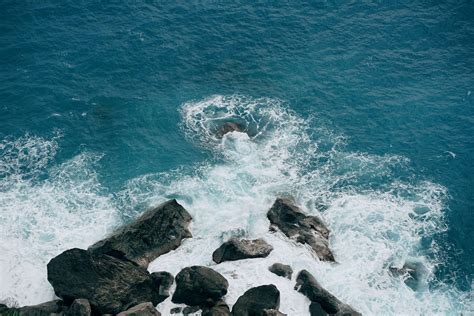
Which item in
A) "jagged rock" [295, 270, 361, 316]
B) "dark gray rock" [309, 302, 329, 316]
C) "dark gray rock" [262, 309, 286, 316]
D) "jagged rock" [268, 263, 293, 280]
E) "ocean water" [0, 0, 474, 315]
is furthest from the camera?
"ocean water" [0, 0, 474, 315]

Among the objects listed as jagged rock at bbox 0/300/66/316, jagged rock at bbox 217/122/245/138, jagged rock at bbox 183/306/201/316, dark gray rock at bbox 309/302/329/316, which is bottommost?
jagged rock at bbox 0/300/66/316

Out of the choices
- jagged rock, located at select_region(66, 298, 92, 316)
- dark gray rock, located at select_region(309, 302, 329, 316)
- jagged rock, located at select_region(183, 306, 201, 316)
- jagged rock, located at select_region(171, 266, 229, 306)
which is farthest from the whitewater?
jagged rock, located at select_region(66, 298, 92, 316)

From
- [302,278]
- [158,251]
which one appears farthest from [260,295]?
[158,251]

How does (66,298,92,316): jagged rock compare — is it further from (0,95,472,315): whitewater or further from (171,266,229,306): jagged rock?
(171,266,229,306): jagged rock

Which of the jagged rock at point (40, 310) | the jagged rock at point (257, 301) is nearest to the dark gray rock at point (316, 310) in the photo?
the jagged rock at point (257, 301)

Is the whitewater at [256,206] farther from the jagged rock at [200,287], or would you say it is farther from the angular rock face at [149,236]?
the jagged rock at [200,287]

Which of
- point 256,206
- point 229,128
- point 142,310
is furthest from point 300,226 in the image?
point 142,310

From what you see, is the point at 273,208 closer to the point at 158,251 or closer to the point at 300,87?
the point at 158,251
